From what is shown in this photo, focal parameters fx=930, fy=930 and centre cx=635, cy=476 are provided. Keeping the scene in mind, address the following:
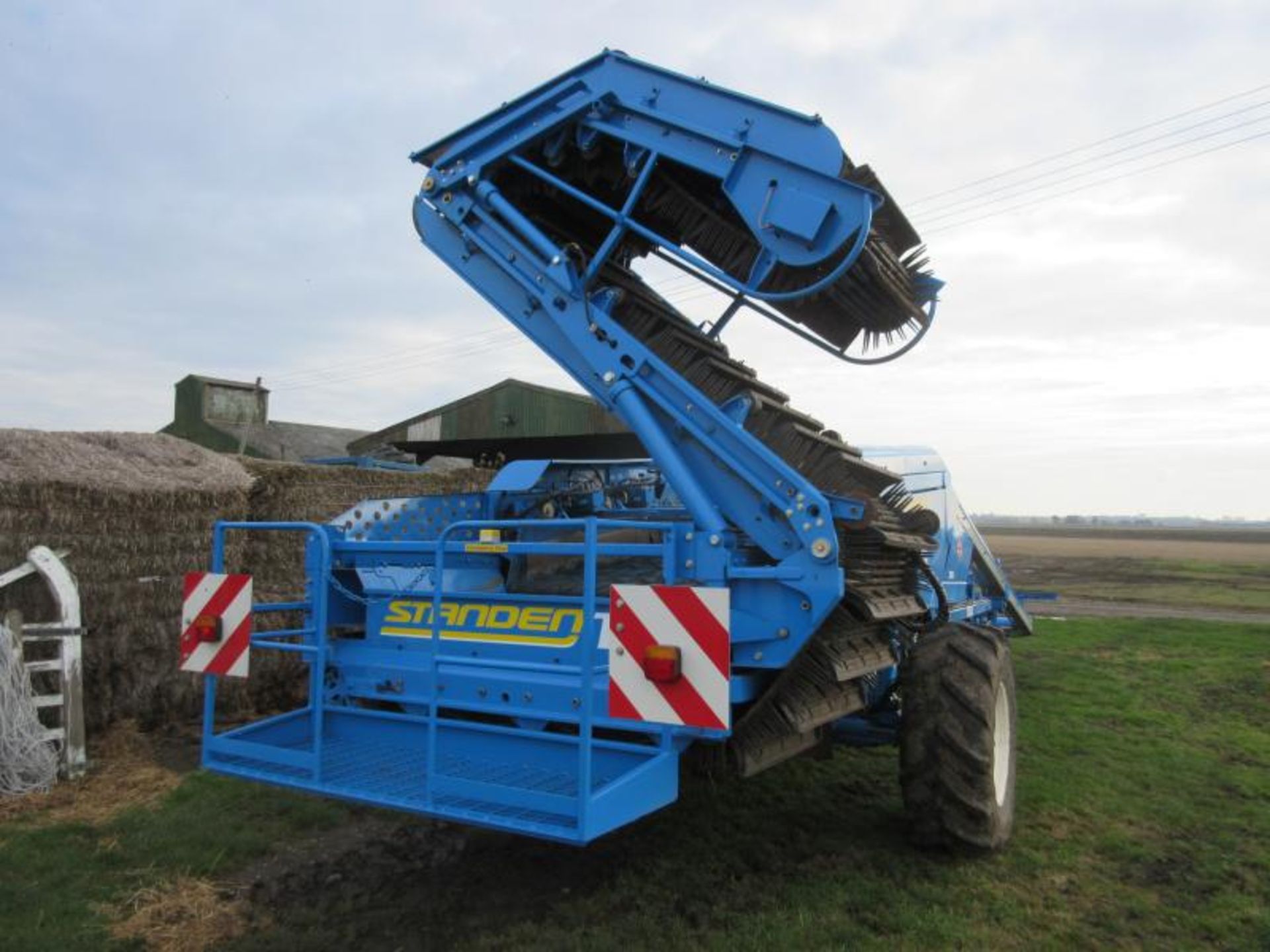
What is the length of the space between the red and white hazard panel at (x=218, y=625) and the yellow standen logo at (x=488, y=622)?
630mm

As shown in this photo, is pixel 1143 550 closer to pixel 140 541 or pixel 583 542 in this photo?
pixel 140 541

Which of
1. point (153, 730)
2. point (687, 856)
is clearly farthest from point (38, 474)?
point (687, 856)

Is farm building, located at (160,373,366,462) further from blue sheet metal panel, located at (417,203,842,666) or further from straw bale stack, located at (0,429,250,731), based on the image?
blue sheet metal panel, located at (417,203,842,666)

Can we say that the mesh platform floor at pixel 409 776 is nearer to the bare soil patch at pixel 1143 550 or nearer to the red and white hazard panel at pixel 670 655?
the red and white hazard panel at pixel 670 655

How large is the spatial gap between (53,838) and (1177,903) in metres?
5.55

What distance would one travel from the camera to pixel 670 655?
11.1 ft

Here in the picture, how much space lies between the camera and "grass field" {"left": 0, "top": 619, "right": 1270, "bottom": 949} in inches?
151

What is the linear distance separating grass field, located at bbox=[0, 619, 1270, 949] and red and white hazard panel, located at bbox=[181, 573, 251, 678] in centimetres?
103

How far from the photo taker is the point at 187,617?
4.39 meters

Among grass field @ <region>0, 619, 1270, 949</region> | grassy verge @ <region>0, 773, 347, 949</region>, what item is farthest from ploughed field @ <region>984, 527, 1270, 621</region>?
grassy verge @ <region>0, 773, 347, 949</region>

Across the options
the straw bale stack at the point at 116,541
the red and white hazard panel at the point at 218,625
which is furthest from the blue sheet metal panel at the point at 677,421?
the straw bale stack at the point at 116,541

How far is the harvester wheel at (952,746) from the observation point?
4.43 metres

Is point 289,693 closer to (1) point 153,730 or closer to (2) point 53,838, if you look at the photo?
(1) point 153,730

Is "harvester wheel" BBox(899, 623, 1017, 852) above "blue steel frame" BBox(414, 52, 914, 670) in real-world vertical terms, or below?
below
